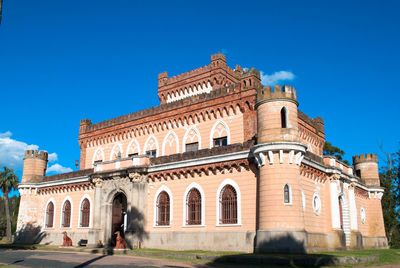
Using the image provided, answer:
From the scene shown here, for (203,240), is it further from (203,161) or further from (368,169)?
(368,169)

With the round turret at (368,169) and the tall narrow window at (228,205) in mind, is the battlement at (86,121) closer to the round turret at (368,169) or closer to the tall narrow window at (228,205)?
→ the tall narrow window at (228,205)

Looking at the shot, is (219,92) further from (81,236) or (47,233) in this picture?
(47,233)

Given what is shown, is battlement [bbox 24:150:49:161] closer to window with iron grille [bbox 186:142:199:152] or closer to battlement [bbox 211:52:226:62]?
window with iron grille [bbox 186:142:199:152]

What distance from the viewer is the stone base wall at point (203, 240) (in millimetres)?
23630

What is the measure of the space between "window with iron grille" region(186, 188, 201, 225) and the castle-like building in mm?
70

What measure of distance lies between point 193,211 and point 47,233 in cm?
1779

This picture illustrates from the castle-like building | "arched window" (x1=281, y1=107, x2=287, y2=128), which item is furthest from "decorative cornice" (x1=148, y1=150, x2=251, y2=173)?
"arched window" (x1=281, y1=107, x2=287, y2=128)

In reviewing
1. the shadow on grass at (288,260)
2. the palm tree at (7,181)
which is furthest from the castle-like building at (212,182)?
the palm tree at (7,181)

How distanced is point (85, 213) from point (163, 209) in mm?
9573

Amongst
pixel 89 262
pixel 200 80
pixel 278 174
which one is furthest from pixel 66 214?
pixel 278 174

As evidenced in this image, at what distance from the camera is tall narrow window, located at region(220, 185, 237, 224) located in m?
24.9

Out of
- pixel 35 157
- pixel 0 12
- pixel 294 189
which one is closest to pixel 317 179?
pixel 294 189

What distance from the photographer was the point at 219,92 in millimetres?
30594

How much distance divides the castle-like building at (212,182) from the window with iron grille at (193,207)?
70 mm
